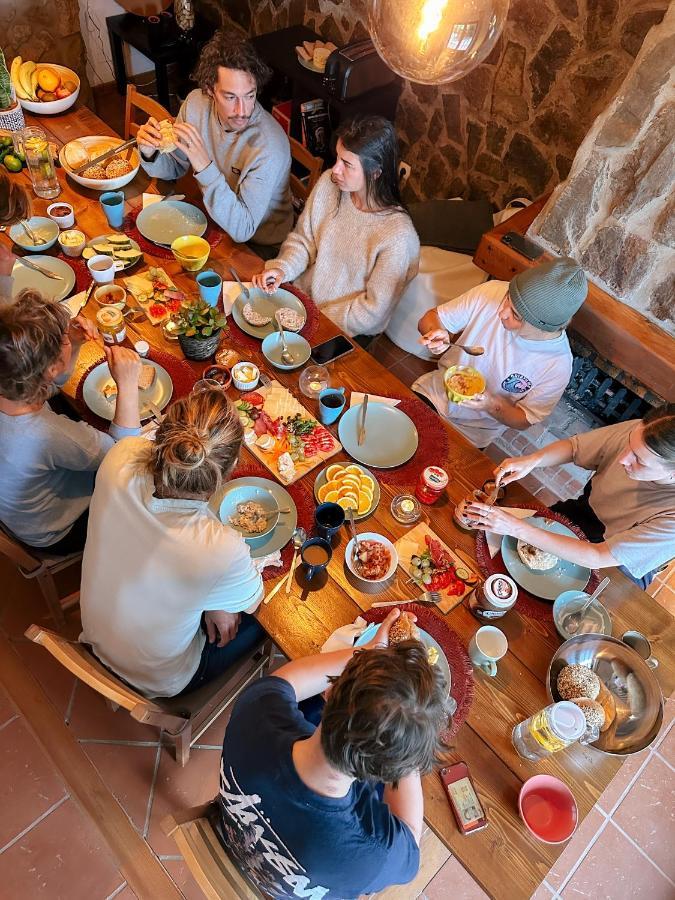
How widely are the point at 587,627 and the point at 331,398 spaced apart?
1.07 m

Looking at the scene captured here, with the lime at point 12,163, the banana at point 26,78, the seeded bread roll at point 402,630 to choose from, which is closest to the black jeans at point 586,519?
the seeded bread roll at point 402,630

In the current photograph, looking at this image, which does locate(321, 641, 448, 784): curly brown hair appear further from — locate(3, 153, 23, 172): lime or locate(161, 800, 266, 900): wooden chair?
locate(3, 153, 23, 172): lime

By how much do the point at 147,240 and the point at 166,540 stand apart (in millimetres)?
1592

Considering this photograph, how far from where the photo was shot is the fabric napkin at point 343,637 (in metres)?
1.63

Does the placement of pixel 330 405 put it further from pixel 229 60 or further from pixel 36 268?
pixel 229 60

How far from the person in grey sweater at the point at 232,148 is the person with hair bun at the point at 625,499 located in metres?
1.63

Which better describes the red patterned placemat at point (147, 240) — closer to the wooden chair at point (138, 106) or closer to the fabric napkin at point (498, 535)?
the wooden chair at point (138, 106)

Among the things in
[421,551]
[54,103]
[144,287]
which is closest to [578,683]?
[421,551]

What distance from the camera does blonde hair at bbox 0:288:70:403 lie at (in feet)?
5.31

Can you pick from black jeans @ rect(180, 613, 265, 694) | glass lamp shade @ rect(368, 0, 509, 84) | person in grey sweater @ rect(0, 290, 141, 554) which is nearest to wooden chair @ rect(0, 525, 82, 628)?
person in grey sweater @ rect(0, 290, 141, 554)

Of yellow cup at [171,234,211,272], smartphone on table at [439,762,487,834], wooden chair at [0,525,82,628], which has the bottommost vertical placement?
wooden chair at [0,525,82,628]

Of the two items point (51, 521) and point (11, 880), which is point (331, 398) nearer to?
point (51, 521)

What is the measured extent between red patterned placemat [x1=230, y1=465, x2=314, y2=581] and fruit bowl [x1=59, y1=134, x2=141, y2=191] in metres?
1.55

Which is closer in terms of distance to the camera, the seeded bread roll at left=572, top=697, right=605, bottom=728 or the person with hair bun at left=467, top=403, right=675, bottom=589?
the seeded bread roll at left=572, top=697, right=605, bottom=728
